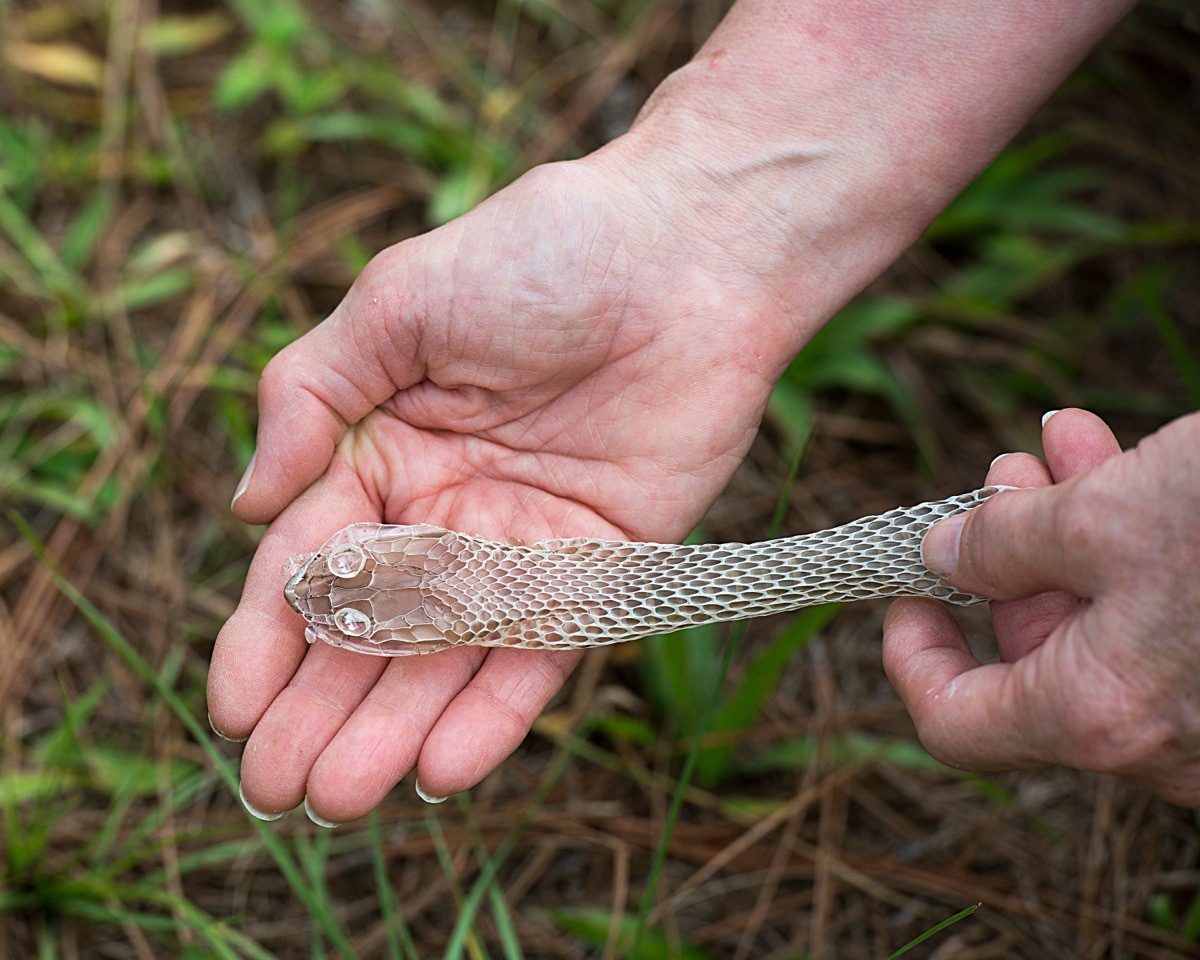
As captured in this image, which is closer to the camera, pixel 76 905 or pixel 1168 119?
pixel 76 905

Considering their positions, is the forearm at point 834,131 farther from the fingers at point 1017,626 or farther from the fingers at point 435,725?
the fingers at point 435,725

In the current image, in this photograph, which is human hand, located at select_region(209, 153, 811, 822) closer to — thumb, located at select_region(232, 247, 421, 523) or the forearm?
thumb, located at select_region(232, 247, 421, 523)

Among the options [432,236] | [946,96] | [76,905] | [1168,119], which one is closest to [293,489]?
[432,236]

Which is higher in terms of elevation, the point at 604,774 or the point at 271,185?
the point at 271,185

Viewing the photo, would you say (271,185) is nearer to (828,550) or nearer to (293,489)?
(293,489)

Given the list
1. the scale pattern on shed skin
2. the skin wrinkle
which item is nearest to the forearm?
the skin wrinkle

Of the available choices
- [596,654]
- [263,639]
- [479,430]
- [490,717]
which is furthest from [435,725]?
[596,654]
